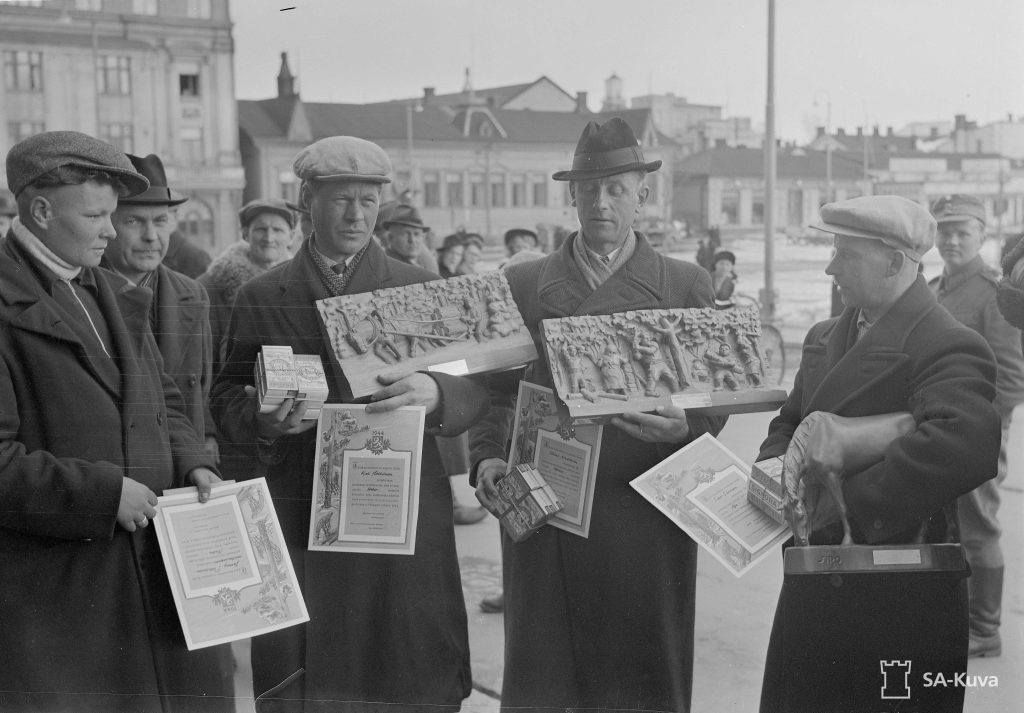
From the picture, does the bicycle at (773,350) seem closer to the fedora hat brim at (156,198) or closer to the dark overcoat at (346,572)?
A: the dark overcoat at (346,572)

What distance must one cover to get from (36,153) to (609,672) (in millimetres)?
2346

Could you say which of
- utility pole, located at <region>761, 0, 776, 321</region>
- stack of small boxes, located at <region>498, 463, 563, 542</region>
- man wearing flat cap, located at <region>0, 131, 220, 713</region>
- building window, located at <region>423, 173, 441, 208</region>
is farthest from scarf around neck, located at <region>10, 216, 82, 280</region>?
utility pole, located at <region>761, 0, 776, 321</region>

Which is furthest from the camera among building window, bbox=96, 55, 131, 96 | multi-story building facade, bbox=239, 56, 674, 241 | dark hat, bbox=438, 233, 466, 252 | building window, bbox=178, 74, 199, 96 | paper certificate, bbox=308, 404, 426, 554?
dark hat, bbox=438, 233, 466, 252

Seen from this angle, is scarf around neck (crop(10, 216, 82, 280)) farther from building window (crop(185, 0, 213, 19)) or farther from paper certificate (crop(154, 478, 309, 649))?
building window (crop(185, 0, 213, 19))

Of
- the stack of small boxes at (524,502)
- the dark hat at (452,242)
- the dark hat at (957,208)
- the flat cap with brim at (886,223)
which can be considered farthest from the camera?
the dark hat at (452,242)

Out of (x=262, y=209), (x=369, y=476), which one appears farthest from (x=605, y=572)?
(x=262, y=209)

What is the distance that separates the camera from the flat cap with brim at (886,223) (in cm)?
303

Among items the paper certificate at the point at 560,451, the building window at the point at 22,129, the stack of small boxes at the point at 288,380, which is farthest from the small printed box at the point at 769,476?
the building window at the point at 22,129

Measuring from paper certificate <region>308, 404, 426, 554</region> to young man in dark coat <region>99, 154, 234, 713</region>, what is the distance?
0.41m

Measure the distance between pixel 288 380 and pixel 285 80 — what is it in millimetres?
1309

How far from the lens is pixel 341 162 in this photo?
3320 millimetres

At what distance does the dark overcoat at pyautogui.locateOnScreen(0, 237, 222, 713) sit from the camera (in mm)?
2893

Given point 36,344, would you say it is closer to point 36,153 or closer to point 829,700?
point 36,153

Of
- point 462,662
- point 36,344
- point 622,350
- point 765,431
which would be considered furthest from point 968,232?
point 36,344
